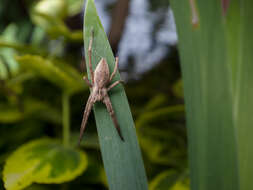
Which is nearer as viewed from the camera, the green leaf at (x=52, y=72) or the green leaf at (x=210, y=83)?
the green leaf at (x=210, y=83)

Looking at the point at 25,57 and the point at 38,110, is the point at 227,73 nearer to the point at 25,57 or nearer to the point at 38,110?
the point at 25,57

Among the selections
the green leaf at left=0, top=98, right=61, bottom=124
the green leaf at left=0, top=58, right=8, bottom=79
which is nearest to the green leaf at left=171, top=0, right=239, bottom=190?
the green leaf at left=0, top=98, right=61, bottom=124

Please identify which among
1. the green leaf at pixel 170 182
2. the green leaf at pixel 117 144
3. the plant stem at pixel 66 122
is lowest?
the green leaf at pixel 170 182

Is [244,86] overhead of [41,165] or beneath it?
overhead

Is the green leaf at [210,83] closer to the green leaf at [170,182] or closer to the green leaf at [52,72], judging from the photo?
the green leaf at [170,182]

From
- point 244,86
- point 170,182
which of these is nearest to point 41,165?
point 170,182

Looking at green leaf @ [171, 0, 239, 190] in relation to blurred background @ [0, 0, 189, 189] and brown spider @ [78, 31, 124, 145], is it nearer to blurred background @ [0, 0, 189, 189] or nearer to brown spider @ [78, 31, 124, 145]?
brown spider @ [78, 31, 124, 145]

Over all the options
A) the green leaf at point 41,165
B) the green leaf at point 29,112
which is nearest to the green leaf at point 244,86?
the green leaf at point 41,165

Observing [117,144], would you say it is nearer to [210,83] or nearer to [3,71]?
[210,83]
